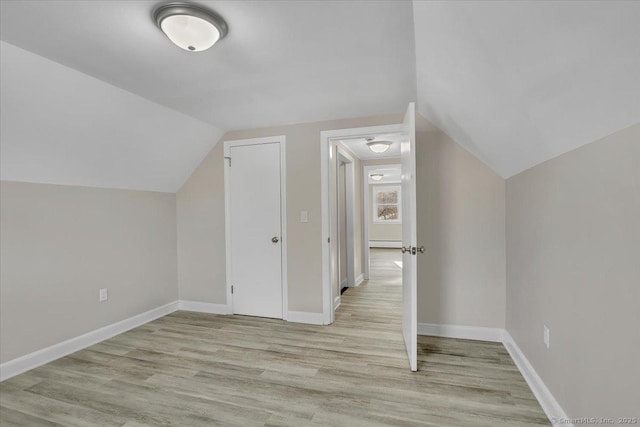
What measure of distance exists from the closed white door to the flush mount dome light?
1830mm

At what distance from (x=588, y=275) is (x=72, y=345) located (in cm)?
383

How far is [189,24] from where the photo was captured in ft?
5.15

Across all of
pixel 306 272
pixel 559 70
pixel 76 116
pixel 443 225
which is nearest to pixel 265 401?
pixel 306 272

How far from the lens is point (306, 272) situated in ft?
11.2

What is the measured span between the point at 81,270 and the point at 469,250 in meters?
3.67

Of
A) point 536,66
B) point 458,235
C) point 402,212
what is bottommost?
point 458,235

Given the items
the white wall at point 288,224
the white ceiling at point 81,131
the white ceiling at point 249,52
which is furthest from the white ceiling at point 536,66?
the white ceiling at point 81,131

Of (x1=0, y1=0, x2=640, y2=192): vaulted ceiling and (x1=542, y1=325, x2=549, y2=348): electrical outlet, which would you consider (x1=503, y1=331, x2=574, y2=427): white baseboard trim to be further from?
(x1=0, y1=0, x2=640, y2=192): vaulted ceiling

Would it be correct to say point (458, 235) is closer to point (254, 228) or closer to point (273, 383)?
point (273, 383)

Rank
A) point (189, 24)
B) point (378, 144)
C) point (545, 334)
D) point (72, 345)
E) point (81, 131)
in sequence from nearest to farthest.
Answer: point (189, 24) → point (545, 334) → point (81, 131) → point (72, 345) → point (378, 144)

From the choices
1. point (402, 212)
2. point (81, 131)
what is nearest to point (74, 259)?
point (81, 131)

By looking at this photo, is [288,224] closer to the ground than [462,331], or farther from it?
farther from it

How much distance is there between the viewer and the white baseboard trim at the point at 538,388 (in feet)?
5.48

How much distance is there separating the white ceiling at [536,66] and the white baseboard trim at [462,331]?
163cm
